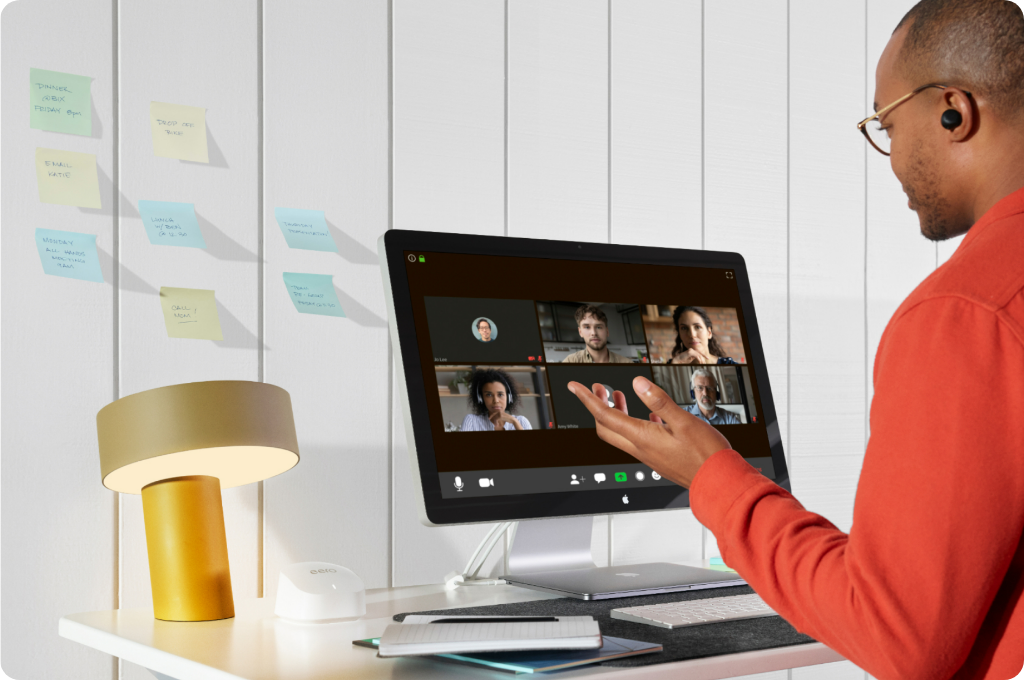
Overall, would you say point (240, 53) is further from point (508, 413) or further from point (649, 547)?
point (649, 547)

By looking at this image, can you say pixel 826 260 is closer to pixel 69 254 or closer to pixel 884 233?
pixel 884 233

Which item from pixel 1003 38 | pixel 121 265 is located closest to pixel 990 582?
pixel 1003 38

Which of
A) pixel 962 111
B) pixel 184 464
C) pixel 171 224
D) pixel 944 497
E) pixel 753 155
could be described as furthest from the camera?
pixel 753 155

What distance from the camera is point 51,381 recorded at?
1.38 metres

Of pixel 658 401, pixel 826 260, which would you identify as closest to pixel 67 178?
pixel 658 401

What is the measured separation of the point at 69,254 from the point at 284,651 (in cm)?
74

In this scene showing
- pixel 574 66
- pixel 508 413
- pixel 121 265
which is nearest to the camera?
pixel 508 413

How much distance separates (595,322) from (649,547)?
2.35 feet

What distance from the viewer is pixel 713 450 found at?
2.75 ft

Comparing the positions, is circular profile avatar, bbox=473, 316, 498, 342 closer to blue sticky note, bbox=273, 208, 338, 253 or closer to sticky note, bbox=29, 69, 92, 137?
blue sticky note, bbox=273, 208, 338, 253

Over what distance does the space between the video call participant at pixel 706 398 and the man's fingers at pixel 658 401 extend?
548 millimetres

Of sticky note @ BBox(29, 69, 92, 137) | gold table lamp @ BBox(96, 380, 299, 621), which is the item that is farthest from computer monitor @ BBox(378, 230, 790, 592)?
sticky note @ BBox(29, 69, 92, 137)

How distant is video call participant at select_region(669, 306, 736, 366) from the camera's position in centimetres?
141

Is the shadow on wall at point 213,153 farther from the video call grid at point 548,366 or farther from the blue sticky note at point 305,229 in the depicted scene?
the video call grid at point 548,366
